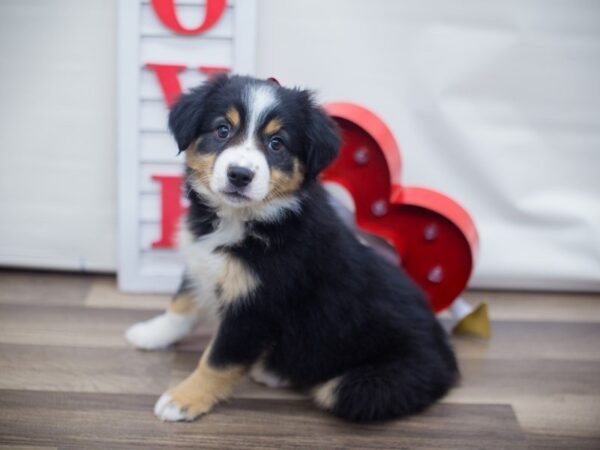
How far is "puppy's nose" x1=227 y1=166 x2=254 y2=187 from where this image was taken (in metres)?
1.88

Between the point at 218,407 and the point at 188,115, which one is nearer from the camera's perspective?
the point at 188,115

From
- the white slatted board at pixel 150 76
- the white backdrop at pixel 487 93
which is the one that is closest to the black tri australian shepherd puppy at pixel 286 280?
the white slatted board at pixel 150 76

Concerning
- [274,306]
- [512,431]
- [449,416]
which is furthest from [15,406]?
[512,431]

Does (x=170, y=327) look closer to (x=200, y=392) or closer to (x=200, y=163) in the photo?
(x=200, y=392)

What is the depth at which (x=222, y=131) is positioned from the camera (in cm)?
204

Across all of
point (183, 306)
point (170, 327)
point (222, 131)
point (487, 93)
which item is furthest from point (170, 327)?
point (487, 93)

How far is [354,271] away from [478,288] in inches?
48.6

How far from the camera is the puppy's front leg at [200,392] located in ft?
7.08

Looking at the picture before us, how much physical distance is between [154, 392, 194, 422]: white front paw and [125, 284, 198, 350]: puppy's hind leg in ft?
1.33

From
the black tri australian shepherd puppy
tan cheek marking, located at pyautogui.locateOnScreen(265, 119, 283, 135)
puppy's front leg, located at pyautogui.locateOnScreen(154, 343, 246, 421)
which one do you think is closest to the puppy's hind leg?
the black tri australian shepherd puppy

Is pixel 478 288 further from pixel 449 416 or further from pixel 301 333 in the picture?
pixel 301 333

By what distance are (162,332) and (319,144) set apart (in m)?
1.03

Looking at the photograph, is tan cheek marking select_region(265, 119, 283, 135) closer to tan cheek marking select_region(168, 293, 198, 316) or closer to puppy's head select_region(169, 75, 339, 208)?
puppy's head select_region(169, 75, 339, 208)

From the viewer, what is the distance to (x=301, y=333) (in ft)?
7.23
